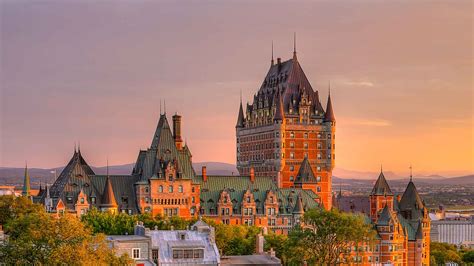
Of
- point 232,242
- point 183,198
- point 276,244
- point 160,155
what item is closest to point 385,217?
point 183,198

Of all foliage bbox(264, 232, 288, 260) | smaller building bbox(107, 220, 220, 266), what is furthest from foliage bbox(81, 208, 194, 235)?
smaller building bbox(107, 220, 220, 266)

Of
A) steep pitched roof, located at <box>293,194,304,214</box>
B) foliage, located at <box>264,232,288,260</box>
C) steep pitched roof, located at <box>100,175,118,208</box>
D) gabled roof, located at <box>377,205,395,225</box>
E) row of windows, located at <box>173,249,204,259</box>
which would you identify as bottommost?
foliage, located at <box>264,232,288,260</box>

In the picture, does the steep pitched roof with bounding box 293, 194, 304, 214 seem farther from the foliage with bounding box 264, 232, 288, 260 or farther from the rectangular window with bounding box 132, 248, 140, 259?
the rectangular window with bounding box 132, 248, 140, 259

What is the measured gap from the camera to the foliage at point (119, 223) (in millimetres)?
139500

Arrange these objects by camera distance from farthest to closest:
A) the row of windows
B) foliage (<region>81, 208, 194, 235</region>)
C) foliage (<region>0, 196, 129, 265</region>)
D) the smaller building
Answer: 1. foliage (<region>81, 208, 194, 235</region>)
2. the row of windows
3. the smaller building
4. foliage (<region>0, 196, 129, 265</region>)

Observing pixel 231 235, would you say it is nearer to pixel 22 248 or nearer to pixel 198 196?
pixel 198 196

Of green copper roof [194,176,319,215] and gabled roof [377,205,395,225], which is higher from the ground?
green copper roof [194,176,319,215]

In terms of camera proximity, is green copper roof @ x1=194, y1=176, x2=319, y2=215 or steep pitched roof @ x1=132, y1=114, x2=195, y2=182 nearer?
steep pitched roof @ x1=132, y1=114, x2=195, y2=182

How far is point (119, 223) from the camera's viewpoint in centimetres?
14188

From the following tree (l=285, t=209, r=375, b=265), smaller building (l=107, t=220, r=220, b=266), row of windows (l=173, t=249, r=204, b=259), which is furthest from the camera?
tree (l=285, t=209, r=375, b=265)

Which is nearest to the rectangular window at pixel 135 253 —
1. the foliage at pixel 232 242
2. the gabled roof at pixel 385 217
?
the foliage at pixel 232 242

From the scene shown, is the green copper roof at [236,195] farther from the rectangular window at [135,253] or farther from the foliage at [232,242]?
the rectangular window at [135,253]

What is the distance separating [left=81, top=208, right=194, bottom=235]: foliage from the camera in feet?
458

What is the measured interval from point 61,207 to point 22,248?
8260cm
